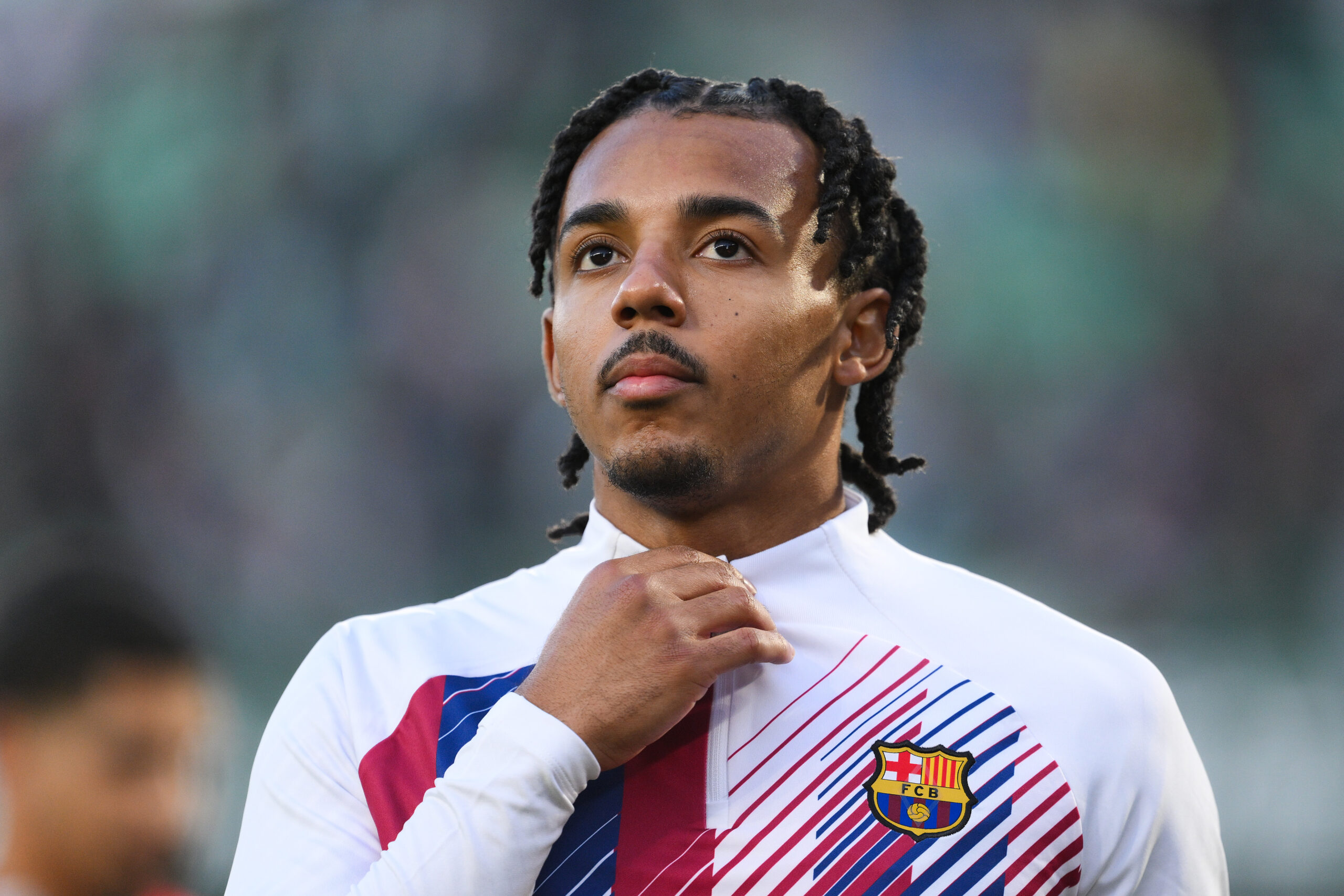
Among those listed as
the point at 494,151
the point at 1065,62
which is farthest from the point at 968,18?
the point at 494,151

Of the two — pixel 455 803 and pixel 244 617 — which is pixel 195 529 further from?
pixel 455 803

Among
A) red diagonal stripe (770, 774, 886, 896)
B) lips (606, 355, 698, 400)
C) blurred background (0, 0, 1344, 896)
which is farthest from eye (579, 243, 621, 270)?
blurred background (0, 0, 1344, 896)

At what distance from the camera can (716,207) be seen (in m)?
2.26

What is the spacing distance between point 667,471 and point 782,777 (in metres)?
0.55

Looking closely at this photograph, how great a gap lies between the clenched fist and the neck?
28 centimetres

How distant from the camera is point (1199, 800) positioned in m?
2.08

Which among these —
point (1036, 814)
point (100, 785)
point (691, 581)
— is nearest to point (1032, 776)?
point (1036, 814)

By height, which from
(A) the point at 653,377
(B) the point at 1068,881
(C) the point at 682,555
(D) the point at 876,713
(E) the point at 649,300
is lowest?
(B) the point at 1068,881

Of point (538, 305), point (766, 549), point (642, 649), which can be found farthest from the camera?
point (538, 305)

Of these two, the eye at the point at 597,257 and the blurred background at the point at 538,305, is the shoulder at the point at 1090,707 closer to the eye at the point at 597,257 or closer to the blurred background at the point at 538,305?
the eye at the point at 597,257

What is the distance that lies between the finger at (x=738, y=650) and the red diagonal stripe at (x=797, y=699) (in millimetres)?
120

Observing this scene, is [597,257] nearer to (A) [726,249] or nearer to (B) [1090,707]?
(A) [726,249]

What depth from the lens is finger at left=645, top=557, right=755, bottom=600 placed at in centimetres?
199

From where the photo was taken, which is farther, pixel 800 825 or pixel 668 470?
pixel 668 470
